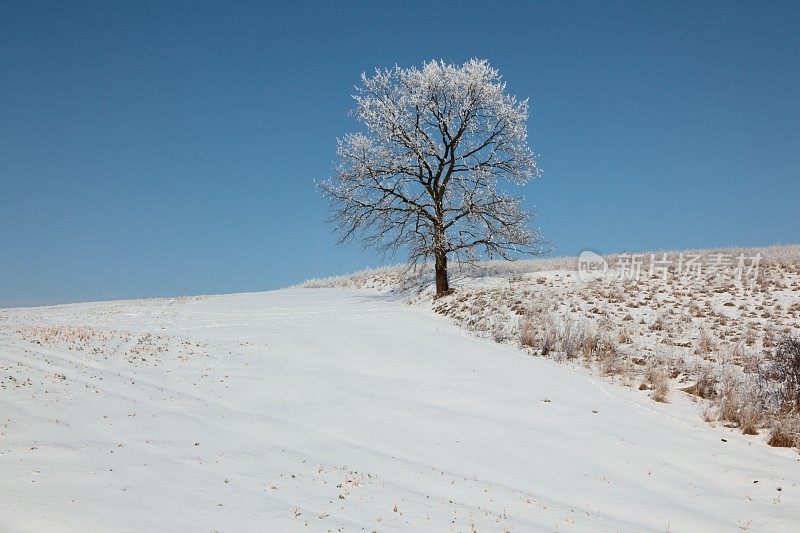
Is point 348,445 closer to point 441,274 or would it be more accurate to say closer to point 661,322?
point 661,322

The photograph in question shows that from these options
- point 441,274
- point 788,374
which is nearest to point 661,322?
point 788,374

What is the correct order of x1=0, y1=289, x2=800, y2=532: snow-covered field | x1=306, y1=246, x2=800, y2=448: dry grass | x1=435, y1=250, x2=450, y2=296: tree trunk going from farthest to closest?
x1=435, y1=250, x2=450, y2=296: tree trunk
x1=306, y1=246, x2=800, y2=448: dry grass
x1=0, y1=289, x2=800, y2=532: snow-covered field

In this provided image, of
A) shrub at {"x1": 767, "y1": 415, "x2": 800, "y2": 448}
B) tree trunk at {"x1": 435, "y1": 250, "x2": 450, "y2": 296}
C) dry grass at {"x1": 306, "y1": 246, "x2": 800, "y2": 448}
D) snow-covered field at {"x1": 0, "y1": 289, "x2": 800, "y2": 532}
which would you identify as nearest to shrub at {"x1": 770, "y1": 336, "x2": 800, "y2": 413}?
dry grass at {"x1": 306, "y1": 246, "x2": 800, "y2": 448}

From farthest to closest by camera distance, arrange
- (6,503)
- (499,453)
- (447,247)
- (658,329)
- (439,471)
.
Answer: (447,247) → (658,329) → (499,453) → (439,471) → (6,503)

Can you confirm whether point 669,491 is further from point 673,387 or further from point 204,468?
point 204,468

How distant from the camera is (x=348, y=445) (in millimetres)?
9500

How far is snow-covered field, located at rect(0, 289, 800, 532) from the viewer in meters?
6.68

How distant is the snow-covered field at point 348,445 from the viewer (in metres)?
6.68

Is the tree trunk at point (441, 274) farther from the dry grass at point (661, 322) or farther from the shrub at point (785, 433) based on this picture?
the shrub at point (785, 433)

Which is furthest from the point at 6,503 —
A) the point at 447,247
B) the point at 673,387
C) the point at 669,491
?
the point at 447,247

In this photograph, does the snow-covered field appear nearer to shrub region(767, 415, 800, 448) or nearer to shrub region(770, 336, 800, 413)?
shrub region(767, 415, 800, 448)

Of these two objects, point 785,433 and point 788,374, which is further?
point 788,374

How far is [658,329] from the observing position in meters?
17.9

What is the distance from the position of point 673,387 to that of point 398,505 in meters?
9.71
